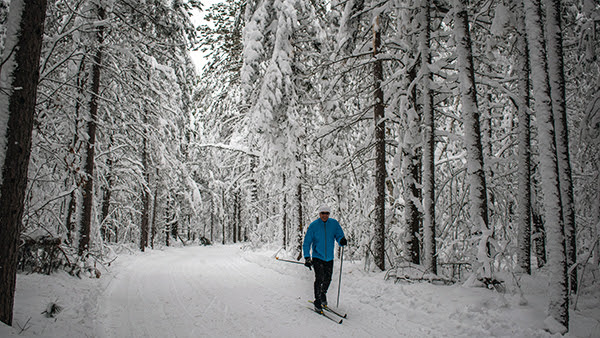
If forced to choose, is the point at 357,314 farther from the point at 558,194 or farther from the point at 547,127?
the point at 547,127

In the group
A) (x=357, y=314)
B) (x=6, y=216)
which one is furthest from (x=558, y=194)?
(x=6, y=216)

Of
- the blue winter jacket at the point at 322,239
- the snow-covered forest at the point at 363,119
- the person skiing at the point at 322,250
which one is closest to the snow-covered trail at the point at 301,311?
the person skiing at the point at 322,250

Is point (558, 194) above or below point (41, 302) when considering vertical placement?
above

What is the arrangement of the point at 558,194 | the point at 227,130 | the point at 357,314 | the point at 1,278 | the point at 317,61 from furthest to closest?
the point at 227,130 < the point at 317,61 < the point at 357,314 < the point at 558,194 < the point at 1,278

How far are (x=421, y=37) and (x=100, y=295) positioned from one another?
1038 cm

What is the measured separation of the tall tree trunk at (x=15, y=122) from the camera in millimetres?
3902

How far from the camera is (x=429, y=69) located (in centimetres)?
818

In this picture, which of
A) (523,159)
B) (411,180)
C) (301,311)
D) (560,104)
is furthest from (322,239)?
(523,159)

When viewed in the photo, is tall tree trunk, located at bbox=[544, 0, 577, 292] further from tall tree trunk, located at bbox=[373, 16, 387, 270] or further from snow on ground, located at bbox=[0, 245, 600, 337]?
tall tree trunk, located at bbox=[373, 16, 387, 270]

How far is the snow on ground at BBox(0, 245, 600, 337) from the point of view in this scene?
4746 mm

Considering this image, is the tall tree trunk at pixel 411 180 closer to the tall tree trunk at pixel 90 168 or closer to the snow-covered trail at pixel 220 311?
the snow-covered trail at pixel 220 311

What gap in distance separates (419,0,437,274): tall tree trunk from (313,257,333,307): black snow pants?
317 cm

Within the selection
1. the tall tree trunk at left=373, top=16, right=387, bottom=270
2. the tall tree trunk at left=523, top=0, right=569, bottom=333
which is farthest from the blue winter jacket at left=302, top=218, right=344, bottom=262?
the tall tree trunk at left=523, top=0, right=569, bottom=333

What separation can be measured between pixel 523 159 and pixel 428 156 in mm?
2488
